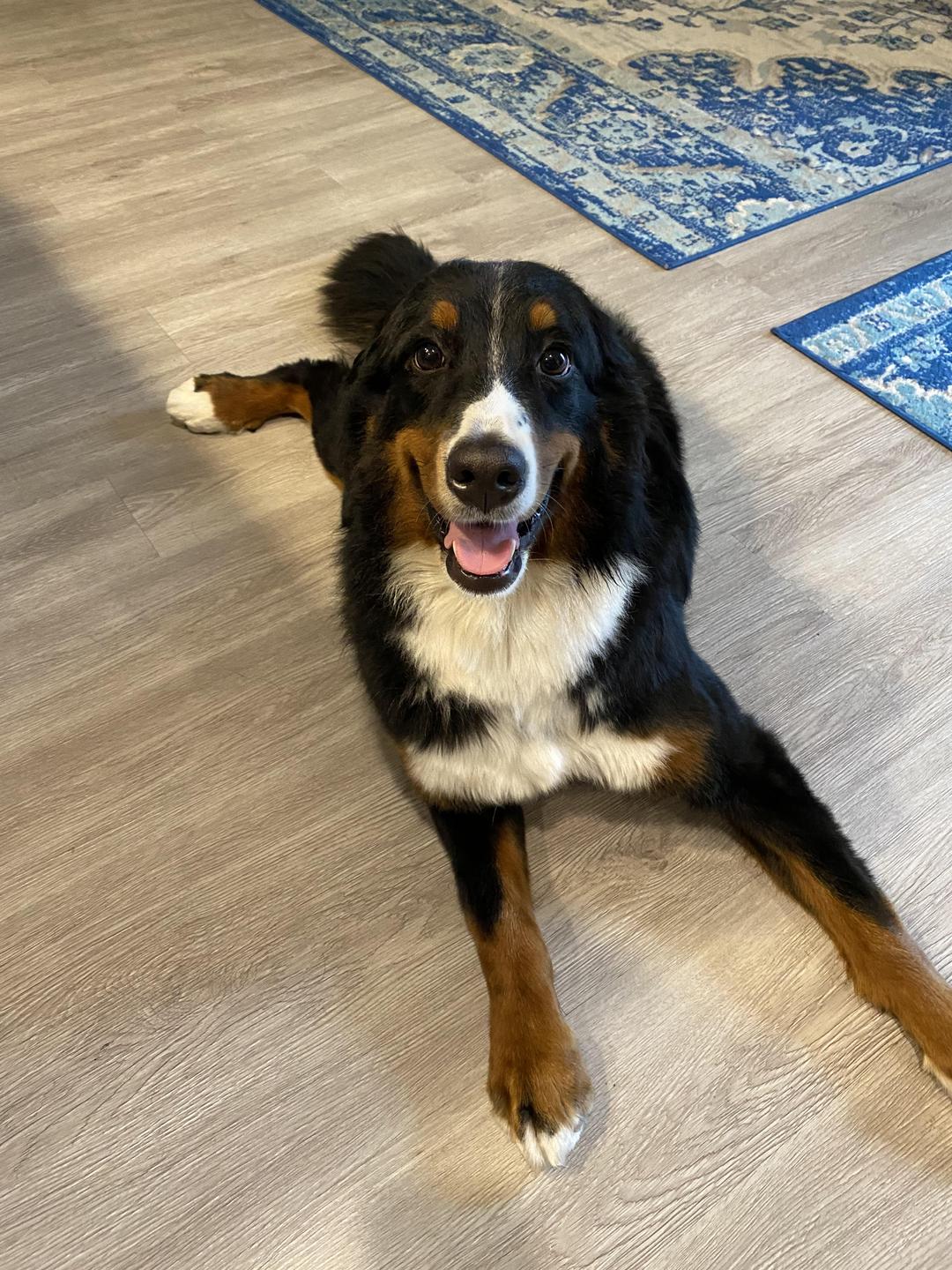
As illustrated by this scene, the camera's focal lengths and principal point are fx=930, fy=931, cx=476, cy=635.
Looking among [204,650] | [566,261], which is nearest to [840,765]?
[204,650]

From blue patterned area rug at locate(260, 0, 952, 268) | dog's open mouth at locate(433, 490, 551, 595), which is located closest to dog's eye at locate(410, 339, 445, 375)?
dog's open mouth at locate(433, 490, 551, 595)

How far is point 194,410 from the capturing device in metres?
2.38

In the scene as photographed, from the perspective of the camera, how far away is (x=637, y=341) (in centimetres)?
186

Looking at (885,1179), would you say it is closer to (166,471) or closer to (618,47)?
(166,471)

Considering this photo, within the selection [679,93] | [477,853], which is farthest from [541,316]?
[679,93]

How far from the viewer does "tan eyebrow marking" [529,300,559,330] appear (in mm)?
1371

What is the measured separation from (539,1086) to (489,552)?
2.48 ft

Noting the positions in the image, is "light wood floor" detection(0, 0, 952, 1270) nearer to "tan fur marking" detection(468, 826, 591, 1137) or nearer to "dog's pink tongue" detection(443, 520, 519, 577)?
"tan fur marking" detection(468, 826, 591, 1137)

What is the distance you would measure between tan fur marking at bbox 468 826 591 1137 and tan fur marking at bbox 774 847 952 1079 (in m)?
0.44

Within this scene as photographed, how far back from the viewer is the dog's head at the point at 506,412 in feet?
4.25

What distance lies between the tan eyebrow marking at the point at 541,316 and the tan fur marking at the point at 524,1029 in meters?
0.87

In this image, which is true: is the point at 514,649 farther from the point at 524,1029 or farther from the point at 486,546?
the point at 524,1029

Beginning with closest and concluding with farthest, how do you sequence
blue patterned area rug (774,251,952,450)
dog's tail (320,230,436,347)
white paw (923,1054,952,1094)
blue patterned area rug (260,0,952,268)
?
white paw (923,1054,952,1094), dog's tail (320,230,436,347), blue patterned area rug (774,251,952,450), blue patterned area rug (260,0,952,268)

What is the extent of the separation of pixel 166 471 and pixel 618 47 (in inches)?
125
